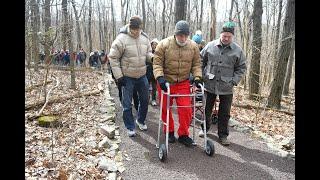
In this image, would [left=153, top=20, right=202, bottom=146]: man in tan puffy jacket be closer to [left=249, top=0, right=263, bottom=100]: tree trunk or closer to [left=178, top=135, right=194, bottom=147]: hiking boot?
[left=178, top=135, right=194, bottom=147]: hiking boot

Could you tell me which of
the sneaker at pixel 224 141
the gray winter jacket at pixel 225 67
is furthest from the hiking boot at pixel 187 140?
the gray winter jacket at pixel 225 67

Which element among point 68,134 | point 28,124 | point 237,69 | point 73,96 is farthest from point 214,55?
point 73,96

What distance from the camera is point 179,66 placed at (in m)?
5.96

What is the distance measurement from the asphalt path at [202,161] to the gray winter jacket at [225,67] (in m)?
1.15

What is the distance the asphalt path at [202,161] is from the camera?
5027mm

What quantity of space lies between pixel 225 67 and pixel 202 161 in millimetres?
1776

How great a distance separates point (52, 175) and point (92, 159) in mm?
944

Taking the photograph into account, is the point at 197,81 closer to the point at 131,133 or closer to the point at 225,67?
the point at 225,67

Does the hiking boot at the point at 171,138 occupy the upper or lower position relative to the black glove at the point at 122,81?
lower

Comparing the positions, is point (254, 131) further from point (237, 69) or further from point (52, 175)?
point (52, 175)

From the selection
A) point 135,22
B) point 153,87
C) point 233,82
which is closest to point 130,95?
point 135,22

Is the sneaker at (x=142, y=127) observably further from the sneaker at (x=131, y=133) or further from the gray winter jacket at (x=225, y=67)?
the gray winter jacket at (x=225, y=67)

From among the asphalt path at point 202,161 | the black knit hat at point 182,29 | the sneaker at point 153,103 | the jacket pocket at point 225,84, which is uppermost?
the black knit hat at point 182,29

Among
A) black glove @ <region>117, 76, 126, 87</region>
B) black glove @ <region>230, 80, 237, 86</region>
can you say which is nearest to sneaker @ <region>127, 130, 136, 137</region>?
black glove @ <region>117, 76, 126, 87</region>
